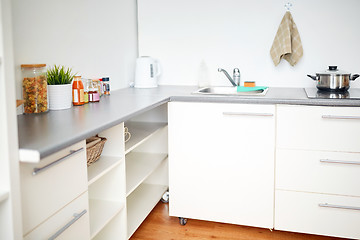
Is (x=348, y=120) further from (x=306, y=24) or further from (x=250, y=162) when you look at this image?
(x=306, y=24)

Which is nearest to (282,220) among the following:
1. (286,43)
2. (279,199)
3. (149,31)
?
(279,199)

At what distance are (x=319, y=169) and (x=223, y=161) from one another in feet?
1.84

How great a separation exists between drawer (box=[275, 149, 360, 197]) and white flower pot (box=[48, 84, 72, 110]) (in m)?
1.24

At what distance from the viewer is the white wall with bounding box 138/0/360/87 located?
2705 mm

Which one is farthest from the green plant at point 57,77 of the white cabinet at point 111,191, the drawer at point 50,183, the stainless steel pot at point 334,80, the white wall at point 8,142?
the stainless steel pot at point 334,80

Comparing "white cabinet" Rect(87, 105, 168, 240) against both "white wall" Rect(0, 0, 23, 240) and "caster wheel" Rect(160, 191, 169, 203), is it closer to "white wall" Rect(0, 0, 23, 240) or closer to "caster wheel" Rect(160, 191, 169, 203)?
"caster wheel" Rect(160, 191, 169, 203)

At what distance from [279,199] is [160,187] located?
0.99 meters

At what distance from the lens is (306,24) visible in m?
2.74

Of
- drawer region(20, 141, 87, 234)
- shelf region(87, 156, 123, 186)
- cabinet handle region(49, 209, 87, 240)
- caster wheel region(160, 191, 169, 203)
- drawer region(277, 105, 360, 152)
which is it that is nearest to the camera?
drawer region(20, 141, 87, 234)

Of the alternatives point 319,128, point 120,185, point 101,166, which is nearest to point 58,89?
point 101,166

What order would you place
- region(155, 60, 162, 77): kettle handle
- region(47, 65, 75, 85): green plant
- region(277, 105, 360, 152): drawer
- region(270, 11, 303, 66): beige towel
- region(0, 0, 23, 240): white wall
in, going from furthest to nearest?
region(155, 60, 162, 77): kettle handle
region(270, 11, 303, 66): beige towel
region(277, 105, 360, 152): drawer
region(47, 65, 75, 85): green plant
region(0, 0, 23, 240): white wall

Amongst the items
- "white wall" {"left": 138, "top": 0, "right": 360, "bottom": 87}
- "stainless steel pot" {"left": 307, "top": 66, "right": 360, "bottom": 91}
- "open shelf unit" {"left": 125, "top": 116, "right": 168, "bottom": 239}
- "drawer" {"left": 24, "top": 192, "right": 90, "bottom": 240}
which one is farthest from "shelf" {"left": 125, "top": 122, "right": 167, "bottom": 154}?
"stainless steel pot" {"left": 307, "top": 66, "right": 360, "bottom": 91}

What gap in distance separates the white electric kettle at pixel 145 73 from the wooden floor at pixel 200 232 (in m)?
1.00

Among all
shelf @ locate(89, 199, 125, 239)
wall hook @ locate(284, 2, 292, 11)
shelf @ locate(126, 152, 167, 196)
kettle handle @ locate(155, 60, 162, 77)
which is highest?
wall hook @ locate(284, 2, 292, 11)
